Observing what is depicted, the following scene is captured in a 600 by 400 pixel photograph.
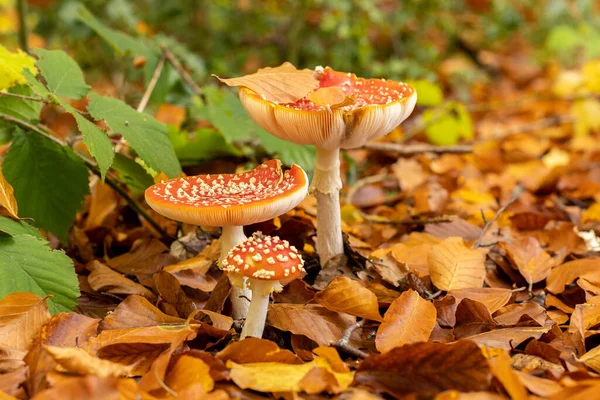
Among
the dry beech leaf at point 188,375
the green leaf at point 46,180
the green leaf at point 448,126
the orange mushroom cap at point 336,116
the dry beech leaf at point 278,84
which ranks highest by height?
the dry beech leaf at point 278,84

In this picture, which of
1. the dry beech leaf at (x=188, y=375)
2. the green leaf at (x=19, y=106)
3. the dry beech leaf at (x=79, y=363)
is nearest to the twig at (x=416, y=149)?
the green leaf at (x=19, y=106)

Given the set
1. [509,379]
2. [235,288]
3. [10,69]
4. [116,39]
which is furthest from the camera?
[116,39]

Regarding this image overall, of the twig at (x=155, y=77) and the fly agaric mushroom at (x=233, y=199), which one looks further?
the twig at (x=155, y=77)

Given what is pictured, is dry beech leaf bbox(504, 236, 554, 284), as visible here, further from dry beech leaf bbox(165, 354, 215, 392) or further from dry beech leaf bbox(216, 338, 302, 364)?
dry beech leaf bbox(165, 354, 215, 392)

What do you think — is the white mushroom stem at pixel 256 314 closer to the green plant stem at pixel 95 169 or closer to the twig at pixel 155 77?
the green plant stem at pixel 95 169

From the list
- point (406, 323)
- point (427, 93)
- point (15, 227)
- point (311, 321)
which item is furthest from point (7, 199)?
point (427, 93)

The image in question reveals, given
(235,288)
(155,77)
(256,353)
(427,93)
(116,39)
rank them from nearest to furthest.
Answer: (256,353)
(235,288)
(116,39)
(155,77)
(427,93)

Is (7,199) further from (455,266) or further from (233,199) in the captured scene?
(455,266)

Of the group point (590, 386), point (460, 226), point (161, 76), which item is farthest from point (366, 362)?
point (161, 76)
